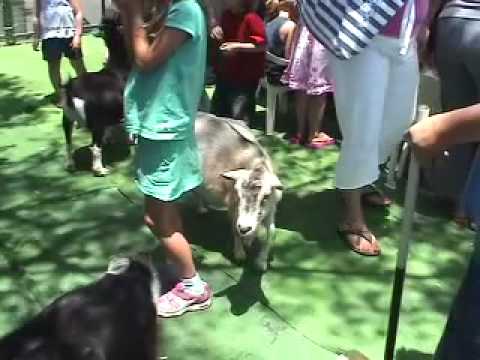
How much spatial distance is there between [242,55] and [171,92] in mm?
2404

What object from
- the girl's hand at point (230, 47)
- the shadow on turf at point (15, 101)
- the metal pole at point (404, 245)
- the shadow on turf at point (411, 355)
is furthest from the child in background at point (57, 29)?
the metal pole at point (404, 245)

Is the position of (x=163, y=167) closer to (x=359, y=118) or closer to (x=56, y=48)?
(x=359, y=118)

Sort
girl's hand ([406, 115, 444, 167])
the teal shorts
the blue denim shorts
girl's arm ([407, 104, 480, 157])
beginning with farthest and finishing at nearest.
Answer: the blue denim shorts < the teal shorts < girl's hand ([406, 115, 444, 167]) < girl's arm ([407, 104, 480, 157])

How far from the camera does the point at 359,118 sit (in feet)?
13.0

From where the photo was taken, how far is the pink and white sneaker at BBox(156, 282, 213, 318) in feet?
11.8

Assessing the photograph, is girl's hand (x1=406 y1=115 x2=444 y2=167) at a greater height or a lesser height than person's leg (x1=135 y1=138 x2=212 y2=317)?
greater

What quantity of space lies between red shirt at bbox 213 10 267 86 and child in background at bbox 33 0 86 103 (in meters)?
1.68

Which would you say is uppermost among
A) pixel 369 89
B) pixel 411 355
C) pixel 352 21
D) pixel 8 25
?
pixel 352 21

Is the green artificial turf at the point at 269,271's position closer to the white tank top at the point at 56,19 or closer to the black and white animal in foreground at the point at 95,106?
the black and white animal in foreground at the point at 95,106

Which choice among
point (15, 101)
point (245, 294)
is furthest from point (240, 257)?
point (15, 101)

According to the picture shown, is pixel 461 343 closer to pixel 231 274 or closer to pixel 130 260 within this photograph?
pixel 130 260

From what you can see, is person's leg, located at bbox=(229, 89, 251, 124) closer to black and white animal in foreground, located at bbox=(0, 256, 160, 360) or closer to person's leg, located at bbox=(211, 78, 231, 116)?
person's leg, located at bbox=(211, 78, 231, 116)

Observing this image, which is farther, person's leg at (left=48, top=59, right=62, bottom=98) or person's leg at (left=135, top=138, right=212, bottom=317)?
person's leg at (left=48, top=59, right=62, bottom=98)

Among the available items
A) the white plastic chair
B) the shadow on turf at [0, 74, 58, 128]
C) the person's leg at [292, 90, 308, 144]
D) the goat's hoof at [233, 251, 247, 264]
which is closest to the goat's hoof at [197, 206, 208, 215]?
the goat's hoof at [233, 251, 247, 264]
